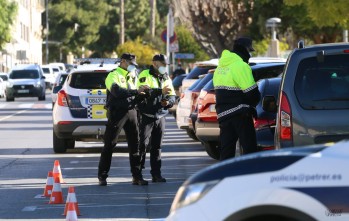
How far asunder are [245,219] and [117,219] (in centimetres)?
540

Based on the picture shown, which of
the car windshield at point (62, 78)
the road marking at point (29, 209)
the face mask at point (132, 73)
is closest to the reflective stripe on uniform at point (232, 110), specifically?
the road marking at point (29, 209)

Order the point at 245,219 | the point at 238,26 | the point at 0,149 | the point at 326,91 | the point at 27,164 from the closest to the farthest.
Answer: the point at 245,219, the point at 326,91, the point at 27,164, the point at 0,149, the point at 238,26

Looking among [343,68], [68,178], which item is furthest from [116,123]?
[343,68]

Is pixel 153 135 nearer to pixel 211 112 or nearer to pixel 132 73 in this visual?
pixel 132 73

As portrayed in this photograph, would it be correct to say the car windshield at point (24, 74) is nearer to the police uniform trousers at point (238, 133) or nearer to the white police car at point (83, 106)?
the white police car at point (83, 106)

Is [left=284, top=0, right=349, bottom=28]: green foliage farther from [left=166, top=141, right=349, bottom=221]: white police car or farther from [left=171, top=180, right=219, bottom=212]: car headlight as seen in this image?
[left=166, top=141, right=349, bottom=221]: white police car

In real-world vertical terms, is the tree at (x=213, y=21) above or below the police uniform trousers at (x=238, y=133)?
below

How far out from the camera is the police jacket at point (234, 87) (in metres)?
13.9

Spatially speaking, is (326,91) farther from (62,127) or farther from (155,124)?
(62,127)

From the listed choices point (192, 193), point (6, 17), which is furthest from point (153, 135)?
point (6, 17)

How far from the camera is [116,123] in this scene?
1653cm

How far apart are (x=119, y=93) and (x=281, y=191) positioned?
918cm

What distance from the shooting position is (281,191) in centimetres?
734

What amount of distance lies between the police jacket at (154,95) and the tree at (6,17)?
5903 cm
